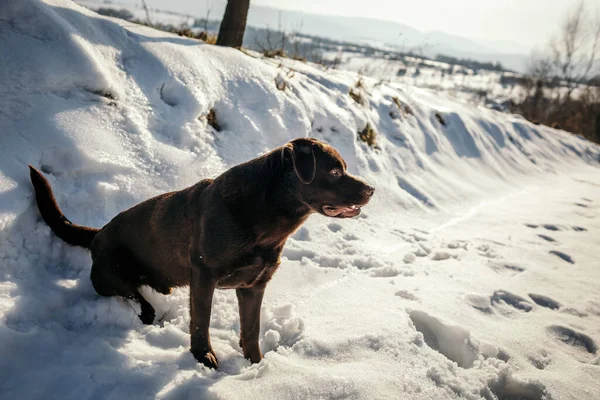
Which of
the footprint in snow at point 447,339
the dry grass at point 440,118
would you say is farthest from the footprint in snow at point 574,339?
the dry grass at point 440,118

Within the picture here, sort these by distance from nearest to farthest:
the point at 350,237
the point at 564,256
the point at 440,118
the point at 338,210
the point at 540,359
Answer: the point at 338,210
the point at 540,359
the point at 350,237
the point at 564,256
the point at 440,118

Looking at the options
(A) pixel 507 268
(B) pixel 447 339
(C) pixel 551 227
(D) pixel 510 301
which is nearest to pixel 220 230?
(B) pixel 447 339

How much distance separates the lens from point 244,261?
2.03 meters

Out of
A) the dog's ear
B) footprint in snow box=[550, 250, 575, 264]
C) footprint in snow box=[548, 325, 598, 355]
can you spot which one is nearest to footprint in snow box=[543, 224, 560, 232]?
footprint in snow box=[550, 250, 575, 264]

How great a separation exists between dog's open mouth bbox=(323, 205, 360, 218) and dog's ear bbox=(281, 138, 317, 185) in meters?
0.26

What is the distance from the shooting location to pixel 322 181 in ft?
7.36

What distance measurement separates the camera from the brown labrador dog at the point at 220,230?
2020 millimetres

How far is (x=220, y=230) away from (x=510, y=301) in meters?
2.92

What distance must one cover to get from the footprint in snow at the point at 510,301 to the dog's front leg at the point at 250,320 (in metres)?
2.28

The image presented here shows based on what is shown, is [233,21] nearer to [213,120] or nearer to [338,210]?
[213,120]

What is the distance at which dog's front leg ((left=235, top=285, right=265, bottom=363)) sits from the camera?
7.37 ft

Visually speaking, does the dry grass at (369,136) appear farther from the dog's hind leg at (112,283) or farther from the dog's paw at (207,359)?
the dog's paw at (207,359)

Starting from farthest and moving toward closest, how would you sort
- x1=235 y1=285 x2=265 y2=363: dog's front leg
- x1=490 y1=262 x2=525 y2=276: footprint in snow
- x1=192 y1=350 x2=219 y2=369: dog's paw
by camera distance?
x1=490 y1=262 x2=525 y2=276: footprint in snow
x1=235 y1=285 x2=265 y2=363: dog's front leg
x1=192 y1=350 x2=219 y2=369: dog's paw

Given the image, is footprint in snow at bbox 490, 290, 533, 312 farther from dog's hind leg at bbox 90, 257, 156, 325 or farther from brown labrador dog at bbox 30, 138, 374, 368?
dog's hind leg at bbox 90, 257, 156, 325
